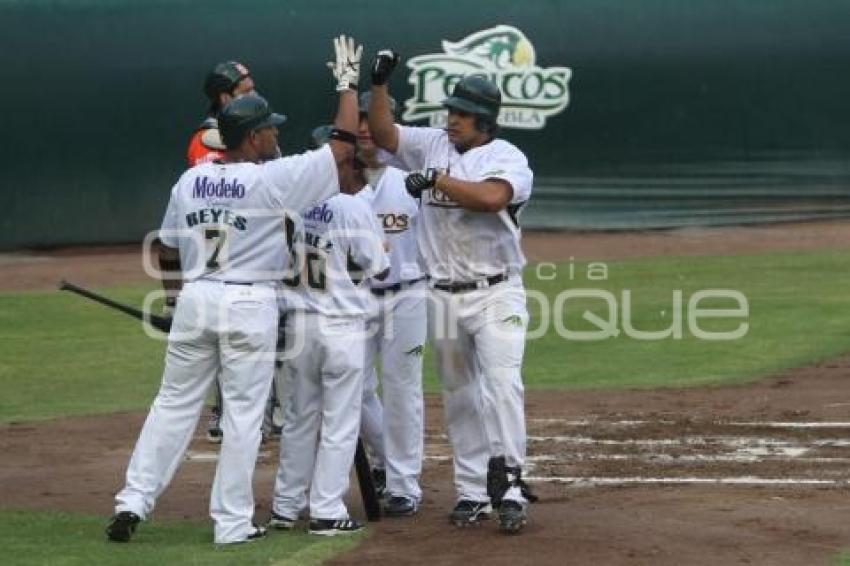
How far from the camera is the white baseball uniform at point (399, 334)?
348 inches

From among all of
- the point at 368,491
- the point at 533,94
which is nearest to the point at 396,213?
the point at 368,491

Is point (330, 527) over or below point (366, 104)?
below

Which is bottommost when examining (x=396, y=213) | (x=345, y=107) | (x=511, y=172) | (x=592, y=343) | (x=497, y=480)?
(x=497, y=480)

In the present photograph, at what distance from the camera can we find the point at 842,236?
73.8 ft

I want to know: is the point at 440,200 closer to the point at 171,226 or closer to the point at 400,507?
the point at 171,226

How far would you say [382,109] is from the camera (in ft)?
27.7

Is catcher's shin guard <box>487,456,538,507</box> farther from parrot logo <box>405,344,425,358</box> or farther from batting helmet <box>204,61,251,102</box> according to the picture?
batting helmet <box>204,61,251,102</box>

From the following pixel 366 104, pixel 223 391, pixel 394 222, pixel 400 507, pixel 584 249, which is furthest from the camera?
pixel 584 249

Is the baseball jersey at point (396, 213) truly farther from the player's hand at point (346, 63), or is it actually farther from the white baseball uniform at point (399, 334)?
the player's hand at point (346, 63)

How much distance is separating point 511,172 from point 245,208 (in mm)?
1246

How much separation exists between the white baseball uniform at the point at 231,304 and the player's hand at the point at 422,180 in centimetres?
43

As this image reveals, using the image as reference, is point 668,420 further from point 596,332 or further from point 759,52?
point 759,52

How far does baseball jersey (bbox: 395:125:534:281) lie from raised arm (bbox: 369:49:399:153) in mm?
256

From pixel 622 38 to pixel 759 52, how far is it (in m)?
1.83
